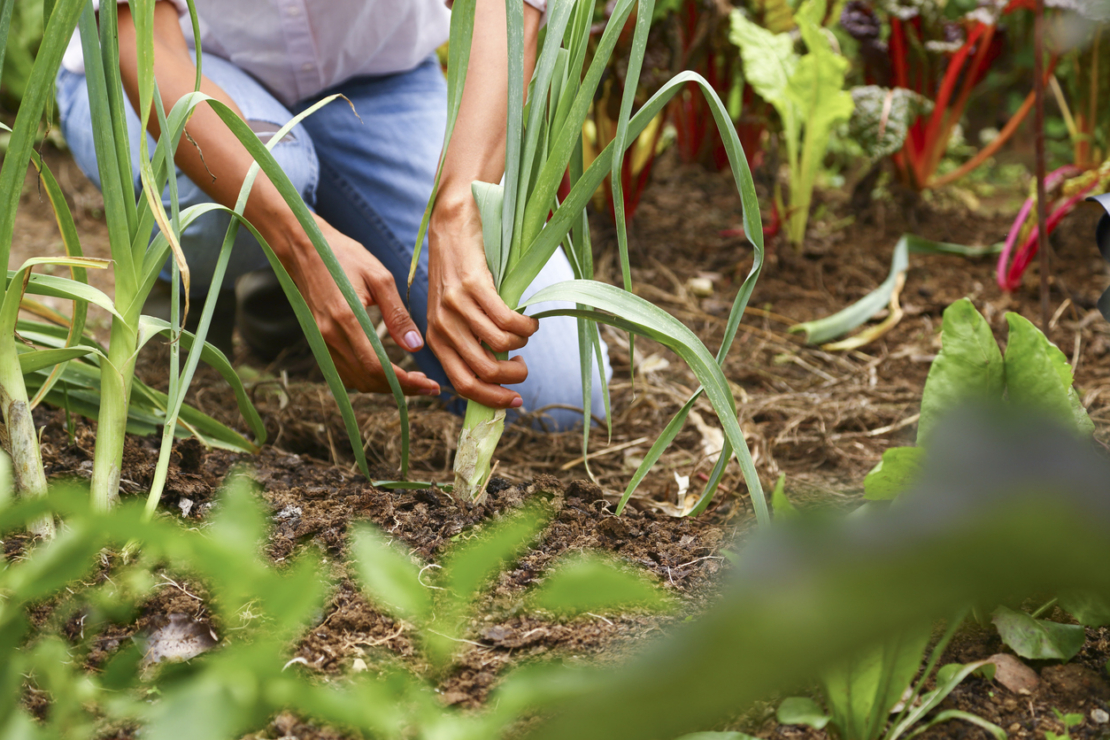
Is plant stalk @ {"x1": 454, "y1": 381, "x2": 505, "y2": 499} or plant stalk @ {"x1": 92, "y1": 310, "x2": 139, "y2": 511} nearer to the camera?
plant stalk @ {"x1": 92, "y1": 310, "x2": 139, "y2": 511}

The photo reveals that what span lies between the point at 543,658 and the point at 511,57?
0.49 metres

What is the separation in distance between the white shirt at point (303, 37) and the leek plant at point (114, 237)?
28.4 inches

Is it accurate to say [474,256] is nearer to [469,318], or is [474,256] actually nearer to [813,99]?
[469,318]

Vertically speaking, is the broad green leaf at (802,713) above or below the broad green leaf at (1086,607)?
below

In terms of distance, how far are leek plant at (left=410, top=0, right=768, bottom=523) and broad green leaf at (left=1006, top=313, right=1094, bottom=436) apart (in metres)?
0.21

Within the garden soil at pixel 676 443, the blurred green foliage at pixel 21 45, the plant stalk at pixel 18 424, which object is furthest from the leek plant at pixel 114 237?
the blurred green foliage at pixel 21 45

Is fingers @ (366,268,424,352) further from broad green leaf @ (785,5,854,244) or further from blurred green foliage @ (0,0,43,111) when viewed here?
blurred green foliage @ (0,0,43,111)

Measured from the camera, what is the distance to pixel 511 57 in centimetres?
68

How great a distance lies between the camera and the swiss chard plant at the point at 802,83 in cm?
176

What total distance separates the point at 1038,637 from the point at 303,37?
4.31 ft

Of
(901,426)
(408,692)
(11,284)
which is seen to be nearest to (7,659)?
(408,692)

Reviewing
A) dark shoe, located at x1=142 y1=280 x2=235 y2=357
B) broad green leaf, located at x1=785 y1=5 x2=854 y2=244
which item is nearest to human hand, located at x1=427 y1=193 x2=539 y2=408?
dark shoe, located at x1=142 y1=280 x2=235 y2=357

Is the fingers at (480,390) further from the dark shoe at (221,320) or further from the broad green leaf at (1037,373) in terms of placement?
the dark shoe at (221,320)

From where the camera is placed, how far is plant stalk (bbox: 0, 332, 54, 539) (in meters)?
0.62
